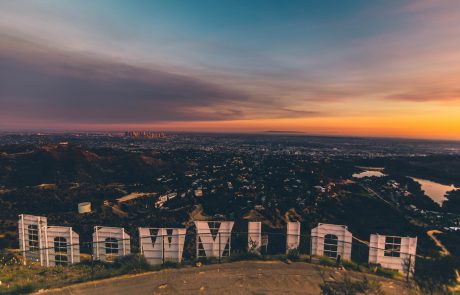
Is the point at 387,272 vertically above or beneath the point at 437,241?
above

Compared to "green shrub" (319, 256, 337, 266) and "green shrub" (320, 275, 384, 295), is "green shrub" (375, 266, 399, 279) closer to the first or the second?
"green shrub" (319, 256, 337, 266)

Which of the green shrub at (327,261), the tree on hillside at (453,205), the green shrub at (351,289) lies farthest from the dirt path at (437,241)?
the green shrub at (351,289)

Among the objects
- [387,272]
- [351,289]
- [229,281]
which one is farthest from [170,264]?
[387,272]

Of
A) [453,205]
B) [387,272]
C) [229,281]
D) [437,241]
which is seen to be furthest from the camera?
[453,205]

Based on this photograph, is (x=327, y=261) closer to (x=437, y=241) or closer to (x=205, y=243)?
(x=205, y=243)

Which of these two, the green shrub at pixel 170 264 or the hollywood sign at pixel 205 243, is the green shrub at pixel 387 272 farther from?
the green shrub at pixel 170 264

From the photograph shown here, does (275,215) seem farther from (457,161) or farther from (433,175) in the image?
(457,161)

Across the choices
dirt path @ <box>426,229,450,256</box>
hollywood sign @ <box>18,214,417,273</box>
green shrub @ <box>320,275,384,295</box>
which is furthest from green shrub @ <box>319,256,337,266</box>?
dirt path @ <box>426,229,450,256</box>

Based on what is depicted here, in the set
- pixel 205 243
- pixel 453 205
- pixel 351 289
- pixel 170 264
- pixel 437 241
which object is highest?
pixel 351 289
